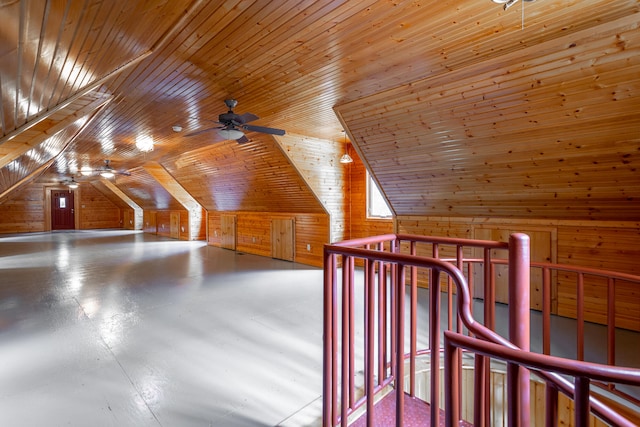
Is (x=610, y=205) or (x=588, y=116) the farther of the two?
(x=610, y=205)

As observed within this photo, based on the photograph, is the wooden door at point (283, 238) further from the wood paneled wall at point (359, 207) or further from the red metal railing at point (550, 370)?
the red metal railing at point (550, 370)

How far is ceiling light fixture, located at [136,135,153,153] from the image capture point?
5.88 meters

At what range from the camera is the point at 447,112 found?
10.9 ft

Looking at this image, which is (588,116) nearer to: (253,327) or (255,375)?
(255,375)

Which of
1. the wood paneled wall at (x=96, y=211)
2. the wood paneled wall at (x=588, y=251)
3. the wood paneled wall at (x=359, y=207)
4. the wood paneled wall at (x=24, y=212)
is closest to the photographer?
the wood paneled wall at (x=588, y=251)

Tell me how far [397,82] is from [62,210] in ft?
60.8

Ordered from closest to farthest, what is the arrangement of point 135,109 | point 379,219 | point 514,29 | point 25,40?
point 25,40 → point 514,29 → point 135,109 → point 379,219

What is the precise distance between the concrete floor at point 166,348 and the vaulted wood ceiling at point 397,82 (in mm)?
1766

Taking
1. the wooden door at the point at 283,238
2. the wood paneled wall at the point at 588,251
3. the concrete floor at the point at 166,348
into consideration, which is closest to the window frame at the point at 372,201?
the concrete floor at the point at 166,348

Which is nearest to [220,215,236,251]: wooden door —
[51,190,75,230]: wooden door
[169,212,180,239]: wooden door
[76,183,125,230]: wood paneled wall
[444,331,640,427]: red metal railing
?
[169,212,180,239]: wooden door

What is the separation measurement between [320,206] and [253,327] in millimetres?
3384

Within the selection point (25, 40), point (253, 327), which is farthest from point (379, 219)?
point (25, 40)

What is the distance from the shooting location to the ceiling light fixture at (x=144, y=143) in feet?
19.3

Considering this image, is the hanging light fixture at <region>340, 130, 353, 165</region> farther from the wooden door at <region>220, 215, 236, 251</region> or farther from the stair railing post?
the wooden door at <region>220, 215, 236, 251</region>
